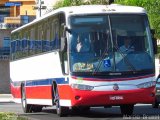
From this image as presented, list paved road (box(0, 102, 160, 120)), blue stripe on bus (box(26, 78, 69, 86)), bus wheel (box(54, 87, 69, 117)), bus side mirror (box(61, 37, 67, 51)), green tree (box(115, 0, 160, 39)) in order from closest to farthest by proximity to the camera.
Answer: bus side mirror (box(61, 37, 67, 51)) < paved road (box(0, 102, 160, 120)) < blue stripe on bus (box(26, 78, 69, 86)) < bus wheel (box(54, 87, 69, 117)) < green tree (box(115, 0, 160, 39))

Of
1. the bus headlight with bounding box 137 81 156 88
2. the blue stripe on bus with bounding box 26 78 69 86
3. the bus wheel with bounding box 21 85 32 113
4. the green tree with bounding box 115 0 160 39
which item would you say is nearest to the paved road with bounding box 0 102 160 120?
the bus headlight with bounding box 137 81 156 88

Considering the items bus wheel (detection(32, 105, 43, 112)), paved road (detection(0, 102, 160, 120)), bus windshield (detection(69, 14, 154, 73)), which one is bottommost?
bus wheel (detection(32, 105, 43, 112))

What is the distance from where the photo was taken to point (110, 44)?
19.4 meters

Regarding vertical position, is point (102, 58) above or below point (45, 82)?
above

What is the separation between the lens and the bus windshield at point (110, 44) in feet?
63.1

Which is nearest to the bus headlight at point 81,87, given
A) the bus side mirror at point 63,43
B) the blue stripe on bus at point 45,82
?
the blue stripe on bus at point 45,82

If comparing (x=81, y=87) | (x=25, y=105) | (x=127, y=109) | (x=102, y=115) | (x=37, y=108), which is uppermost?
(x=81, y=87)

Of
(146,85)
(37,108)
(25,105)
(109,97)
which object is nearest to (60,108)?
(109,97)

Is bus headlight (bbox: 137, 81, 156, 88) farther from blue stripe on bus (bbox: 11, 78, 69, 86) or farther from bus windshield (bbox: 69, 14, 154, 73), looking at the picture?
blue stripe on bus (bbox: 11, 78, 69, 86)

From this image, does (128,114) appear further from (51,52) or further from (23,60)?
(23,60)

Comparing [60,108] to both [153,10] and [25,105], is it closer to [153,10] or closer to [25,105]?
[25,105]

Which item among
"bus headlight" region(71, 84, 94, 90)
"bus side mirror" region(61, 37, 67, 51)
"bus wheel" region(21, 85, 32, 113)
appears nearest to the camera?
"bus headlight" region(71, 84, 94, 90)

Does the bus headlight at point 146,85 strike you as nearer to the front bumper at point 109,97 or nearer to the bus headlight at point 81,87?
the front bumper at point 109,97

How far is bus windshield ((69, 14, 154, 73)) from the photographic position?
63.1ft
